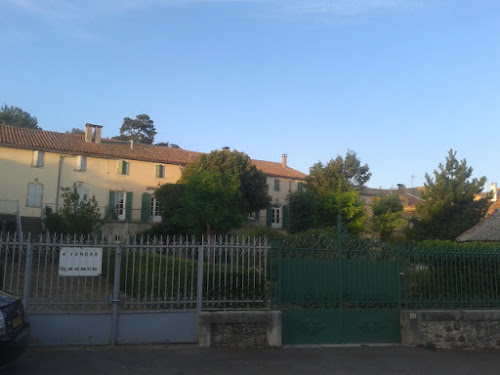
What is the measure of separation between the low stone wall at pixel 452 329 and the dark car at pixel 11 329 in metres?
6.88

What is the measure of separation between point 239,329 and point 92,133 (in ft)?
109

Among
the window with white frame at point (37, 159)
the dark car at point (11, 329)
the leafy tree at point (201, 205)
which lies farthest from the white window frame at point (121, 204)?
the dark car at point (11, 329)

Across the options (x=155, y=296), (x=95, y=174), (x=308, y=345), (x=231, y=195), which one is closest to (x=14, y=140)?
(x=95, y=174)

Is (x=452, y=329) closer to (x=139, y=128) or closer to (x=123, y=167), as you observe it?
(x=123, y=167)

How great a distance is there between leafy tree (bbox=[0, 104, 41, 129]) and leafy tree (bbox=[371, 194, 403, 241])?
147 feet

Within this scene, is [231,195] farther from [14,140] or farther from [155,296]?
[155,296]

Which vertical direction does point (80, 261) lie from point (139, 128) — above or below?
below

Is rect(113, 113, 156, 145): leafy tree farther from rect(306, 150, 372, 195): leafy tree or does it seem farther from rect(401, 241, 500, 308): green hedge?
rect(401, 241, 500, 308): green hedge

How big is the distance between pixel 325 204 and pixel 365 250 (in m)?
30.8

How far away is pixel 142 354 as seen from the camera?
7840 mm

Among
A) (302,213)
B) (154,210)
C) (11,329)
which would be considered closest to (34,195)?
(154,210)

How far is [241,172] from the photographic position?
1455 inches

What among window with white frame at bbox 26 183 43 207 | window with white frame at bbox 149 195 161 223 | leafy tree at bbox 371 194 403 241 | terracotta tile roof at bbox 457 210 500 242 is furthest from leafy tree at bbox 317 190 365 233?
window with white frame at bbox 26 183 43 207

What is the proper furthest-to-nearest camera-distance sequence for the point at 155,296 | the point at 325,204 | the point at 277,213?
the point at 277,213 → the point at 325,204 → the point at 155,296
